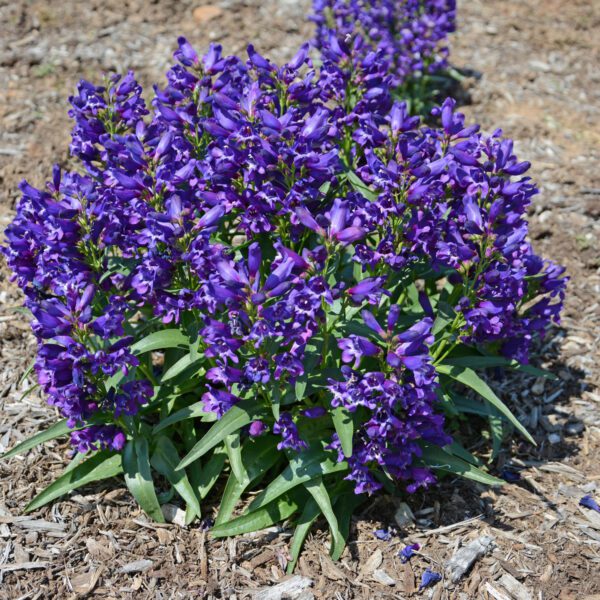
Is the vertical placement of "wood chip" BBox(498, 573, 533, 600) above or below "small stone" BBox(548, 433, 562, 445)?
above

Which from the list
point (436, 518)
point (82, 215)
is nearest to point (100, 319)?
point (82, 215)

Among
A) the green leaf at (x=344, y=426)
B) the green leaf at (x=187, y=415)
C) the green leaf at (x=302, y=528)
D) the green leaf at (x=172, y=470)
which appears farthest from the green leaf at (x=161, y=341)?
the green leaf at (x=302, y=528)

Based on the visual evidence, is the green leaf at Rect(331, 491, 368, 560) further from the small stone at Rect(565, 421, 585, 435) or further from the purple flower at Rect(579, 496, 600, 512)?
the small stone at Rect(565, 421, 585, 435)

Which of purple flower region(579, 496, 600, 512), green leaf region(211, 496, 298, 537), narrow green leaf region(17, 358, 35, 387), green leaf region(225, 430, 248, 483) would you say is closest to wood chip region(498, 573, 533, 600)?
purple flower region(579, 496, 600, 512)

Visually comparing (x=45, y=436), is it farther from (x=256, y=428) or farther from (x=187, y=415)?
(x=256, y=428)

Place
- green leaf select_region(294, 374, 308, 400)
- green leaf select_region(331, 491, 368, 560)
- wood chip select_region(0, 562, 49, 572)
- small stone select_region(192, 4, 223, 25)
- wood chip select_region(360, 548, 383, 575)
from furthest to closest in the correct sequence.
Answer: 1. small stone select_region(192, 4, 223, 25)
2. green leaf select_region(331, 491, 368, 560)
3. wood chip select_region(360, 548, 383, 575)
4. wood chip select_region(0, 562, 49, 572)
5. green leaf select_region(294, 374, 308, 400)

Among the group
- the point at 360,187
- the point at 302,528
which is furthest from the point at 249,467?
the point at 360,187

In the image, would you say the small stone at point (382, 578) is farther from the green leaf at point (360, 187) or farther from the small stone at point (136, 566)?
the green leaf at point (360, 187)
